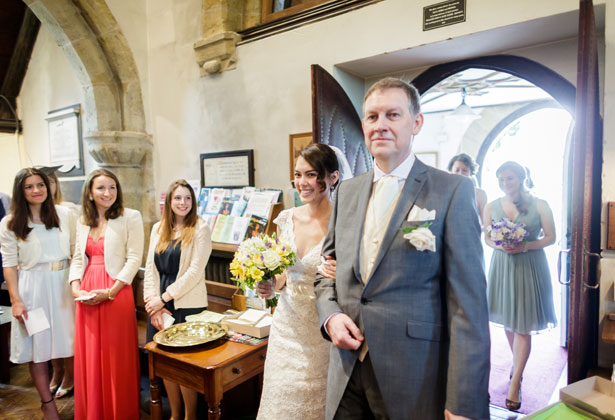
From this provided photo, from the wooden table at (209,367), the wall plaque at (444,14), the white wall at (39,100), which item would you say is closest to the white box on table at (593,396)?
the wooden table at (209,367)

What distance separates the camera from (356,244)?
1380 millimetres

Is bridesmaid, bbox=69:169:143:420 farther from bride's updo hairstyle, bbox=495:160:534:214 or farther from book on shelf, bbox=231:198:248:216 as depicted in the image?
bride's updo hairstyle, bbox=495:160:534:214

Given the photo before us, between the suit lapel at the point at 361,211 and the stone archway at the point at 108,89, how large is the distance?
156 inches

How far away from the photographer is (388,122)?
1297 mm

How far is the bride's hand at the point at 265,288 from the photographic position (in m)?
1.97

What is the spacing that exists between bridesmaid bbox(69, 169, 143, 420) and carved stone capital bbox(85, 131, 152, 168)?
1.80m

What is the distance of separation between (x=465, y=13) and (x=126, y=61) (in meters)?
3.72

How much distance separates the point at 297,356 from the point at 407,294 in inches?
33.9

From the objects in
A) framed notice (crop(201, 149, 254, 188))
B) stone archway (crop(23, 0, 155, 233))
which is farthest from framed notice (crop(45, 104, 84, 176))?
framed notice (crop(201, 149, 254, 188))

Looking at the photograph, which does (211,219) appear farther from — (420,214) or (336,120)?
(420,214)

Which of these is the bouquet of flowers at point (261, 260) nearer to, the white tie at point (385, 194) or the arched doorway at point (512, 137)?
the white tie at point (385, 194)

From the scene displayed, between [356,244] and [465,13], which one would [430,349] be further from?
[465,13]

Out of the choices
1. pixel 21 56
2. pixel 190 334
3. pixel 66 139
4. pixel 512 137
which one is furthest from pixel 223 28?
pixel 512 137

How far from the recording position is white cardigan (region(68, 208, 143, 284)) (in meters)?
2.96
